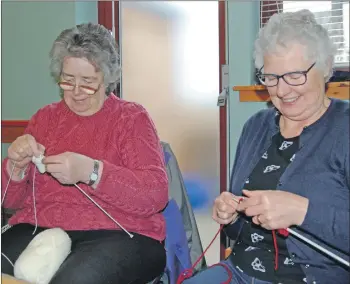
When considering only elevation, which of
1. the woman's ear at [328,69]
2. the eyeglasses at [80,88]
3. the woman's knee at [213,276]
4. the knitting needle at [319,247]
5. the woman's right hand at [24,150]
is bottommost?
the woman's knee at [213,276]

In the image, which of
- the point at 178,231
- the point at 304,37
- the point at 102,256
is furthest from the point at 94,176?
the point at 304,37

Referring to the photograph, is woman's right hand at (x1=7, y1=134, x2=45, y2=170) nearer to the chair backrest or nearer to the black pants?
the black pants

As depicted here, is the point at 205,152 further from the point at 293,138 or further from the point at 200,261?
the point at 293,138

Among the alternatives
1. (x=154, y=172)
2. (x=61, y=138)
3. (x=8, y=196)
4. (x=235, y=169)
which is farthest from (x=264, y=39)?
(x=8, y=196)

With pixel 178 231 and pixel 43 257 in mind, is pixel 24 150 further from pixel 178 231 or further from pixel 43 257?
pixel 178 231

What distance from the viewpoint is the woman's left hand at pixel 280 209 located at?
3.39ft

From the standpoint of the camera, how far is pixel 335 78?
135cm

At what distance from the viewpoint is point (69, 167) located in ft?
4.29

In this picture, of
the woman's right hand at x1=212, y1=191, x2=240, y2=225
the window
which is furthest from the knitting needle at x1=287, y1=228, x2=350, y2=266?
the window

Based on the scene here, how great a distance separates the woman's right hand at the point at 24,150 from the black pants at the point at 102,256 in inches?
8.7

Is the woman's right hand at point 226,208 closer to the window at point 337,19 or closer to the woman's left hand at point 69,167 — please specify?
the woman's left hand at point 69,167

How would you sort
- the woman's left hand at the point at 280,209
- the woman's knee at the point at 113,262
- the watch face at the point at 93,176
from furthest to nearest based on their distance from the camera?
the watch face at the point at 93,176 → the woman's knee at the point at 113,262 → the woman's left hand at the point at 280,209

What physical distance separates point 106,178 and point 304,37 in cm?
63

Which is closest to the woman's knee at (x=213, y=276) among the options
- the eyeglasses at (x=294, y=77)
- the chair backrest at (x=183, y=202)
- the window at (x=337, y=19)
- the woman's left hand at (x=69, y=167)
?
the chair backrest at (x=183, y=202)
